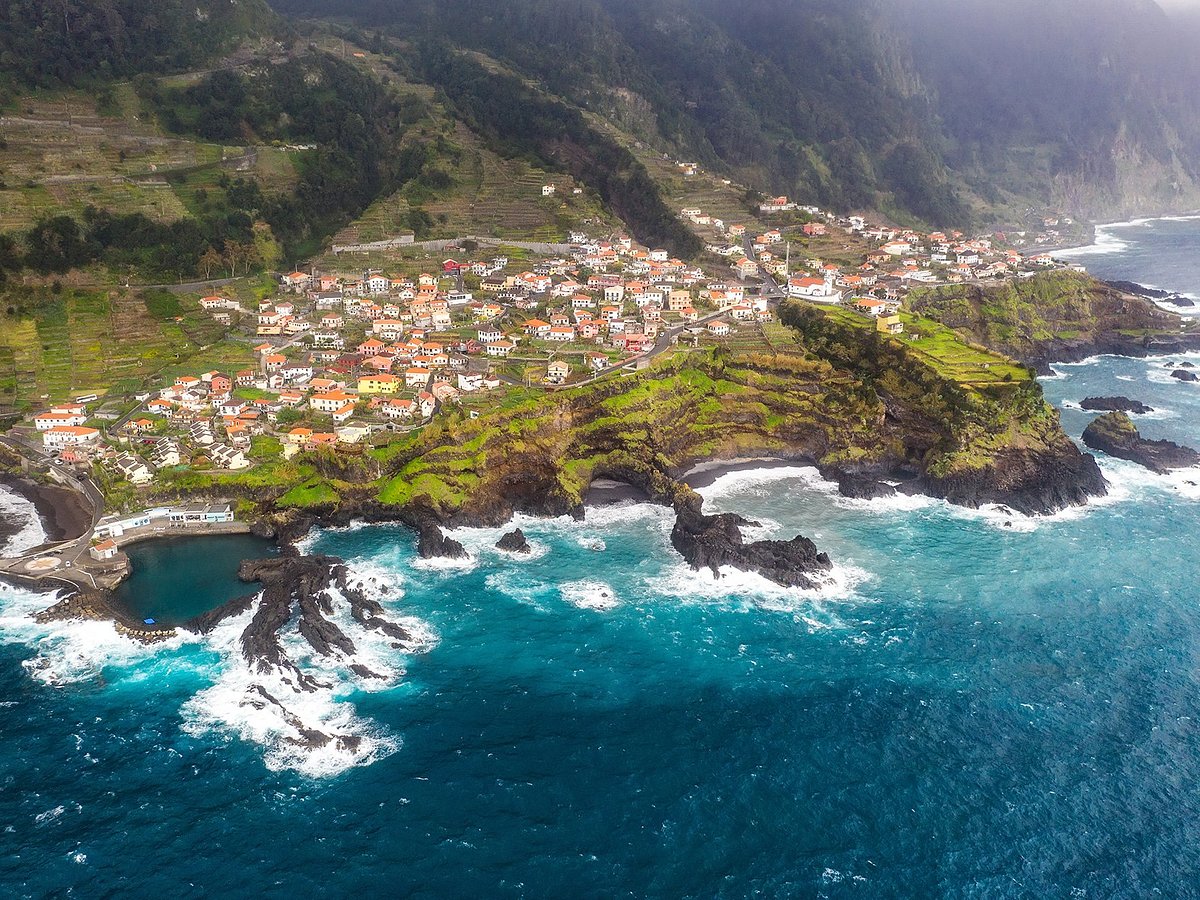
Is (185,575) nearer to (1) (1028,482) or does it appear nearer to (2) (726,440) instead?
(2) (726,440)

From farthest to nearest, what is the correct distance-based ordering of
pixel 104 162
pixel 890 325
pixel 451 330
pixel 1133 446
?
pixel 104 162, pixel 890 325, pixel 451 330, pixel 1133 446

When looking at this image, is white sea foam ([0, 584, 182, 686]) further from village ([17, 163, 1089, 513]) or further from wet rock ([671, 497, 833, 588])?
wet rock ([671, 497, 833, 588])

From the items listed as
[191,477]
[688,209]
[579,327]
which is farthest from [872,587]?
[688,209]

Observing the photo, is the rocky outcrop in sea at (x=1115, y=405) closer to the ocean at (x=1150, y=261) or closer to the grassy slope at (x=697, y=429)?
the grassy slope at (x=697, y=429)

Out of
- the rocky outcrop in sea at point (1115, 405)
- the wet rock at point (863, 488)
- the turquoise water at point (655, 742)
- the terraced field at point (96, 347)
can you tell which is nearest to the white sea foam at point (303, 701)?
the turquoise water at point (655, 742)

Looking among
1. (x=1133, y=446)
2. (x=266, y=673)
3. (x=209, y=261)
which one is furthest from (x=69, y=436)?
(x=1133, y=446)

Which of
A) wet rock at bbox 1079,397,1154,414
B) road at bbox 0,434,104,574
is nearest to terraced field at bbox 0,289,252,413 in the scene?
road at bbox 0,434,104,574

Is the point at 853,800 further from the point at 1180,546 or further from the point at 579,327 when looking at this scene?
the point at 579,327
